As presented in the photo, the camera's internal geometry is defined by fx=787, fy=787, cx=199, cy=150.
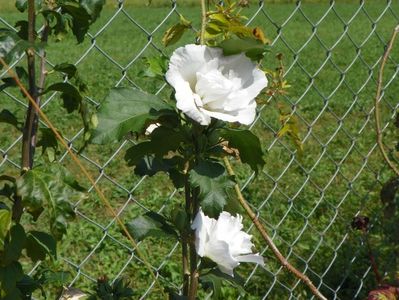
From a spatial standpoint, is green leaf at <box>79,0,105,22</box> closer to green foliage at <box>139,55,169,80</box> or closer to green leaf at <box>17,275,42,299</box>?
green foliage at <box>139,55,169,80</box>

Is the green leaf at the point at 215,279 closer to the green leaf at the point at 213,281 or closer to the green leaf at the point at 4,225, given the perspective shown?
the green leaf at the point at 213,281

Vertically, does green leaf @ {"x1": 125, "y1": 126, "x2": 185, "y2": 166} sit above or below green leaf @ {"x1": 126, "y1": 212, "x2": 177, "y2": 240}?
above

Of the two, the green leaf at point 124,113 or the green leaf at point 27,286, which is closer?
the green leaf at point 124,113

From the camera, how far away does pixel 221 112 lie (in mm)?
1187

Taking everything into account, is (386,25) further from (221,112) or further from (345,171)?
(221,112)

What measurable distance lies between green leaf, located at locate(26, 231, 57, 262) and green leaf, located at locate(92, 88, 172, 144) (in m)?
0.21

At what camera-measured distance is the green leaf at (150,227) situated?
1309mm

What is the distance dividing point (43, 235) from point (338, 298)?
5.64 feet

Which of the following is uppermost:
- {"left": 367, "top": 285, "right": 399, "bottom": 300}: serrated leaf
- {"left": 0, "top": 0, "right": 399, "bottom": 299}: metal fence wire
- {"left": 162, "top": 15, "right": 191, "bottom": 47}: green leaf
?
{"left": 162, "top": 15, "right": 191, "bottom": 47}: green leaf

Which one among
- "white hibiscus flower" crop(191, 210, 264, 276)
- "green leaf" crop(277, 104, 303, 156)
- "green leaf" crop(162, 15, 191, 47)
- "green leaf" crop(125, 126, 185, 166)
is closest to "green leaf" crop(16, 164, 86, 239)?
"green leaf" crop(125, 126, 185, 166)

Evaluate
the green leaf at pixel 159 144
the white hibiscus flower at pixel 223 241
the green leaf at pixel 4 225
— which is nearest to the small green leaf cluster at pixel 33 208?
the green leaf at pixel 4 225

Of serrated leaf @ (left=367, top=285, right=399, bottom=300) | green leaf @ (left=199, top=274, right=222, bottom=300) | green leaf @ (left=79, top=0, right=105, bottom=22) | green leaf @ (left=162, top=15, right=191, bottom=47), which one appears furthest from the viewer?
serrated leaf @ (left=367, top=285, right=399, bottom=300)

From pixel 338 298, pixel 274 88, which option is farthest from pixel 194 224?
pixel 338 298

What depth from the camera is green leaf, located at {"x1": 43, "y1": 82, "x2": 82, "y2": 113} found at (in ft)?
4.06
